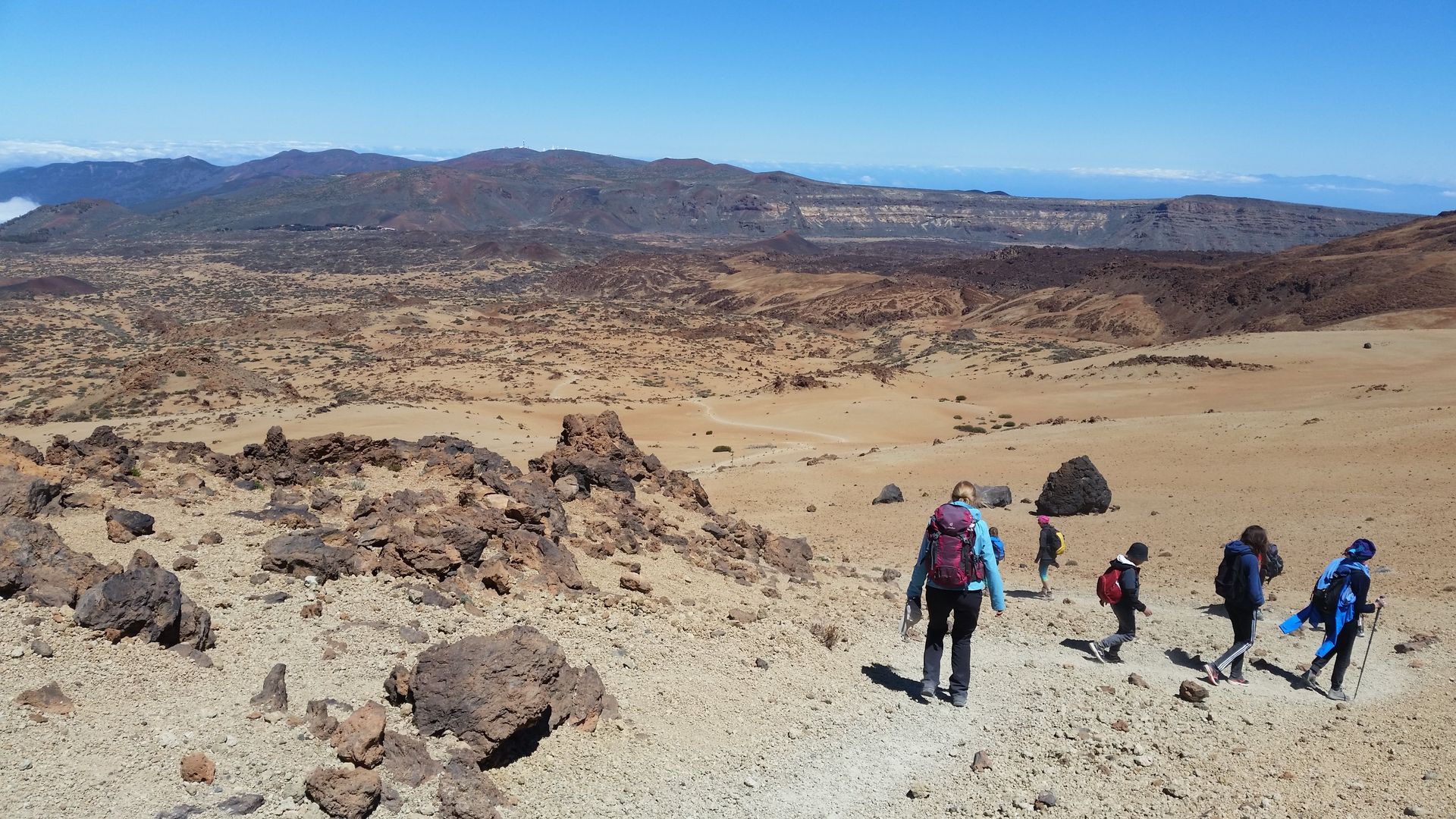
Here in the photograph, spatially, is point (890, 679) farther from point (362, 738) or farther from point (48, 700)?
point (48, 700)

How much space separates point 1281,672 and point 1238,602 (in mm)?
998

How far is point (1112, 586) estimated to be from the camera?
7895mm

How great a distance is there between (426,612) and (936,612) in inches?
153

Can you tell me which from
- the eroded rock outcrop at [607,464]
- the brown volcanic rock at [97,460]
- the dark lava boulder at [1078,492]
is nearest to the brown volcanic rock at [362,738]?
the brown volcanic rock at [97,460]

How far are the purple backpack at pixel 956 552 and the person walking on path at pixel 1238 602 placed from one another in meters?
2.58

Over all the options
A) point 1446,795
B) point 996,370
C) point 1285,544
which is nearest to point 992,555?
point 1446,795

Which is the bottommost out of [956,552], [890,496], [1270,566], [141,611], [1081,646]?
[890,496]

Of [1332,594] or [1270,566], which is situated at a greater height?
[1332,594]

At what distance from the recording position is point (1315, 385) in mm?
30406

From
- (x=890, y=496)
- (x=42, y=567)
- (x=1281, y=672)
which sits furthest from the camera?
(x=890, y=496)

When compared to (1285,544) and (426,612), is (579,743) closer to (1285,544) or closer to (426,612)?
(426,612)

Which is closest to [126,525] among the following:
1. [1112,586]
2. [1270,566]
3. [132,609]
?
[132,609]

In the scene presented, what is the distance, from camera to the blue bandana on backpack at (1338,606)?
7.05 m

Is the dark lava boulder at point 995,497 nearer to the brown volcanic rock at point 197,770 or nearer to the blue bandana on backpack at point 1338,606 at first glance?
the blue bandana on backpack at point 1338,606
